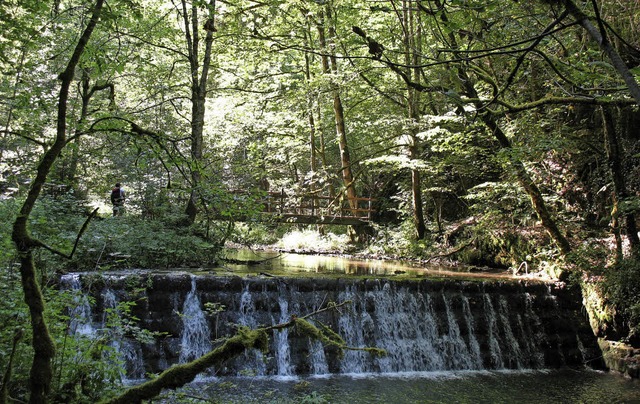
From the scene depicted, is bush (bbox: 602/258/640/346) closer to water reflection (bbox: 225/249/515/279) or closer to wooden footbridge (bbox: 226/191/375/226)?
water reflection (bbox: 225/249/515/279)

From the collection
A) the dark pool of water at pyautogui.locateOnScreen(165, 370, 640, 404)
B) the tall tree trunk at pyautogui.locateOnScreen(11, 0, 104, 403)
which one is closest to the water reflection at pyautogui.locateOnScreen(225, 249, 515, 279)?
the dark pool of water at pyautogui.locateOnScreen(165, 370, 640, 404)

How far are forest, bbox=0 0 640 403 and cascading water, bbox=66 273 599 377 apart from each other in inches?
38.5

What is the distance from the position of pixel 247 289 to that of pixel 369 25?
392 inches

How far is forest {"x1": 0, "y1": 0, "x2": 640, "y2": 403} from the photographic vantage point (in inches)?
143

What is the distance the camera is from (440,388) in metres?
7.72

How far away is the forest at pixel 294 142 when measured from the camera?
12.0 feet

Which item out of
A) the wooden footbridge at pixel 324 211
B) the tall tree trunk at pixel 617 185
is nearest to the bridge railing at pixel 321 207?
the wooden footbridge at pixel 324 211

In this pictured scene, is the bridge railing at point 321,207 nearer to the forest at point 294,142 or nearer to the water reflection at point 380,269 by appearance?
the forest at point 294,142

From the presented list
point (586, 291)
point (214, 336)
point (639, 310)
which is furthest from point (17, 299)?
point (586, 291)

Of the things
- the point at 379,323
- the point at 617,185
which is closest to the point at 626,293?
the point at 617,185

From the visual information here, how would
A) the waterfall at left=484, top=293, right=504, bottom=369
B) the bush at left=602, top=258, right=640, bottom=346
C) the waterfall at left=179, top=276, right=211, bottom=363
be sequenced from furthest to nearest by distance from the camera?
the waterfall at left=484, top=293, right=504, bottom=369 < the bush at left=602, top=258, right=640, bottom=346 < the waterfall at left=179, top=276, right=211, bottom=363

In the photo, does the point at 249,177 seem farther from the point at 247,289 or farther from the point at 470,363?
the point at 470,363

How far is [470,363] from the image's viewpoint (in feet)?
30.6

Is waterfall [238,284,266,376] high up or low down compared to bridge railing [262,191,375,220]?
down
